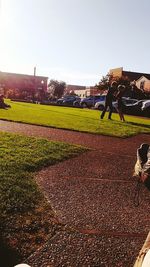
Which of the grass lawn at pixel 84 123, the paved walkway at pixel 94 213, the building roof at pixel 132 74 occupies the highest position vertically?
the building roof at pixel 132 74

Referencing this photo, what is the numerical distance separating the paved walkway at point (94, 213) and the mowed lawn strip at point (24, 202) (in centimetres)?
14

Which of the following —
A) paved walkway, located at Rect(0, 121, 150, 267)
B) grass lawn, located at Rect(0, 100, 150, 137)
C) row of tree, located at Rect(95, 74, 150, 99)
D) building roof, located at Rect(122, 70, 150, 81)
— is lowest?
paved walkway, located at Rect(0, 121, 150, 267)

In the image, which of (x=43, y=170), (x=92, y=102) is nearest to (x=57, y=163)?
(x=43, y=170)

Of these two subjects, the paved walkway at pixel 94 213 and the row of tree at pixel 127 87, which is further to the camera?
the row of tree at pixel 127 87

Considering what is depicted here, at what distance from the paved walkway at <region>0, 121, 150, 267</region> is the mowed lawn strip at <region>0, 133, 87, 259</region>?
0.14 metres

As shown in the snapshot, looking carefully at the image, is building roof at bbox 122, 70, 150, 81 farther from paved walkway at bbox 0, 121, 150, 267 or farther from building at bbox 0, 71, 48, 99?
paved walkway at bbox 0, 121, 150, 267

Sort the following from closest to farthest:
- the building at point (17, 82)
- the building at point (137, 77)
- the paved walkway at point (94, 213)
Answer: the paved walkway at point (94, 213)
the building at point (137, 77)
the building at point (17, 82)

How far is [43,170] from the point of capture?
5766mm

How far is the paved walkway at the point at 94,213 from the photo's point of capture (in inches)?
116

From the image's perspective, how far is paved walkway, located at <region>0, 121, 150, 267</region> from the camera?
9.70 ft

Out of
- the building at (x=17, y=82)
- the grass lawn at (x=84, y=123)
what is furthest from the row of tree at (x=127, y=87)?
the building at (x=17, y=82)

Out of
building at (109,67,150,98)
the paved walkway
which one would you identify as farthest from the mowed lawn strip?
building at (109,67,150,98)

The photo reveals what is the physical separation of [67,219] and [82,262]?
2.94 feet

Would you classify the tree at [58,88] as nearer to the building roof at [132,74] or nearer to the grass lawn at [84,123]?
the building roof at [132,74]
